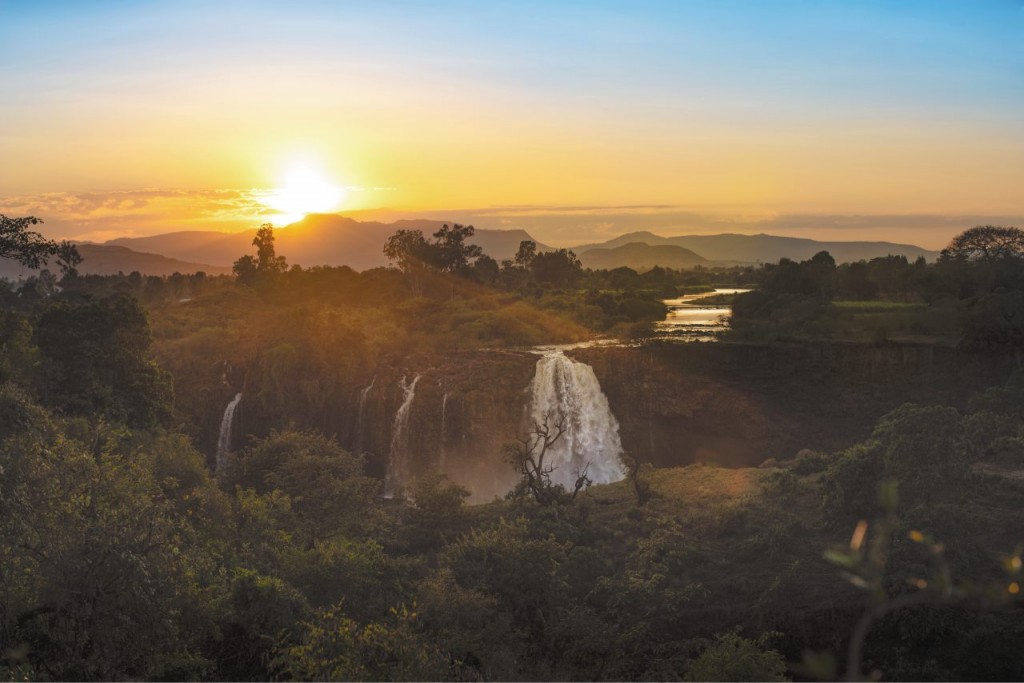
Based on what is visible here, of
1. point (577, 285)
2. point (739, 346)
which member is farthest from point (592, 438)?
point (577, 285)

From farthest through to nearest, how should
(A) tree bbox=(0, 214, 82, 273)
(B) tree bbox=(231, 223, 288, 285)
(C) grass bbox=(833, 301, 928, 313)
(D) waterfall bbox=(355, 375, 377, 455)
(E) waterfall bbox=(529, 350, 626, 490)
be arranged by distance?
(B) tree bbox=(231, 223, 288, 285) < (C) grass bbox=(833, 301, 928, 313) < (D) waterfall bbox=(355, 375, 377, 455) < (E) waterfall bbox=(529, 350, 626, 490) < (A) tree bbox=(0, 214, 82, 273)

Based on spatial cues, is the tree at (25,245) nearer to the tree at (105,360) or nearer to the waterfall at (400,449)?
the tree at (105,360)

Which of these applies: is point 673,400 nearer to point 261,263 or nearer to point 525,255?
point 261,263

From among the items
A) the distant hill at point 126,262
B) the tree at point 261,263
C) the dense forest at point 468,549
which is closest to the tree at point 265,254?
the tree at point 261,263

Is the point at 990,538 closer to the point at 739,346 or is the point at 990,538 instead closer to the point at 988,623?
the point at 988,623

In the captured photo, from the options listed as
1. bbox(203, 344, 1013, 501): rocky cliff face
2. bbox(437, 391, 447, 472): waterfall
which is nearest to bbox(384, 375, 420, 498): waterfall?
bbox(203, 344, 1013, 501): rocky cliff face

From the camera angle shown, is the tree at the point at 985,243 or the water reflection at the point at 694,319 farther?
the tree at the point at 985,243

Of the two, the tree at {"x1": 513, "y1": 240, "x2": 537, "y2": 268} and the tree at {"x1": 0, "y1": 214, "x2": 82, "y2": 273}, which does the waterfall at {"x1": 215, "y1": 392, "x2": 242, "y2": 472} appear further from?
the tree at {"x1": 513, "y1": 240, "x2": 537, "y2": 268}

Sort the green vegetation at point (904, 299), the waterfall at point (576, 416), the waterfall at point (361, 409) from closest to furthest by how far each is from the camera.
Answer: the waterfall at point (576, 416) → the green vegetation at point (904, 299) → the waterfall at point (361, 409)
